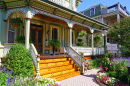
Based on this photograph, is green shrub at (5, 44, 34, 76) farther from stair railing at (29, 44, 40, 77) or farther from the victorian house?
the victorian house

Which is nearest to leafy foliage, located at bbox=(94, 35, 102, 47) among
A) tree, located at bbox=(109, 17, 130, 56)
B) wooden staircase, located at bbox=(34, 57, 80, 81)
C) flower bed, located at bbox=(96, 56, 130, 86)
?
tree, located at bbox=(109, 17, 130, 56)

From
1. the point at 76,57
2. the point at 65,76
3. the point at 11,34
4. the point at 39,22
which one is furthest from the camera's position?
the point at 39,22

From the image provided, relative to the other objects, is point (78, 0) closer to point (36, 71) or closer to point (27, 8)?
point (27, 8)

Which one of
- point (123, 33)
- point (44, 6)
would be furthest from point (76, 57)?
point (123, 33)

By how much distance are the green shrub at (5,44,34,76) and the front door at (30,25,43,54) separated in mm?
4075

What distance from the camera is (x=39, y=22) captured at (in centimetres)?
959

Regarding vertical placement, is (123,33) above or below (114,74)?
above

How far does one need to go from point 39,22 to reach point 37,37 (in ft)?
4.51

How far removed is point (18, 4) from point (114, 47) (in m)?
6.64

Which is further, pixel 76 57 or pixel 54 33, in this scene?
pixel 54 33

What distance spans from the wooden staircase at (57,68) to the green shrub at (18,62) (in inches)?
34.2

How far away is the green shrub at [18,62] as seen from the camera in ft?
16.0

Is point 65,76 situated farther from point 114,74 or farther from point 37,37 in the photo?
point 37,37

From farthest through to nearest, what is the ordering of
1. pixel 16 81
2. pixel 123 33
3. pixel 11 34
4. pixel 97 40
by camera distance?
pixel 97 40 → pixel 123 33 → pixel 11 34 → pixel 16 81
